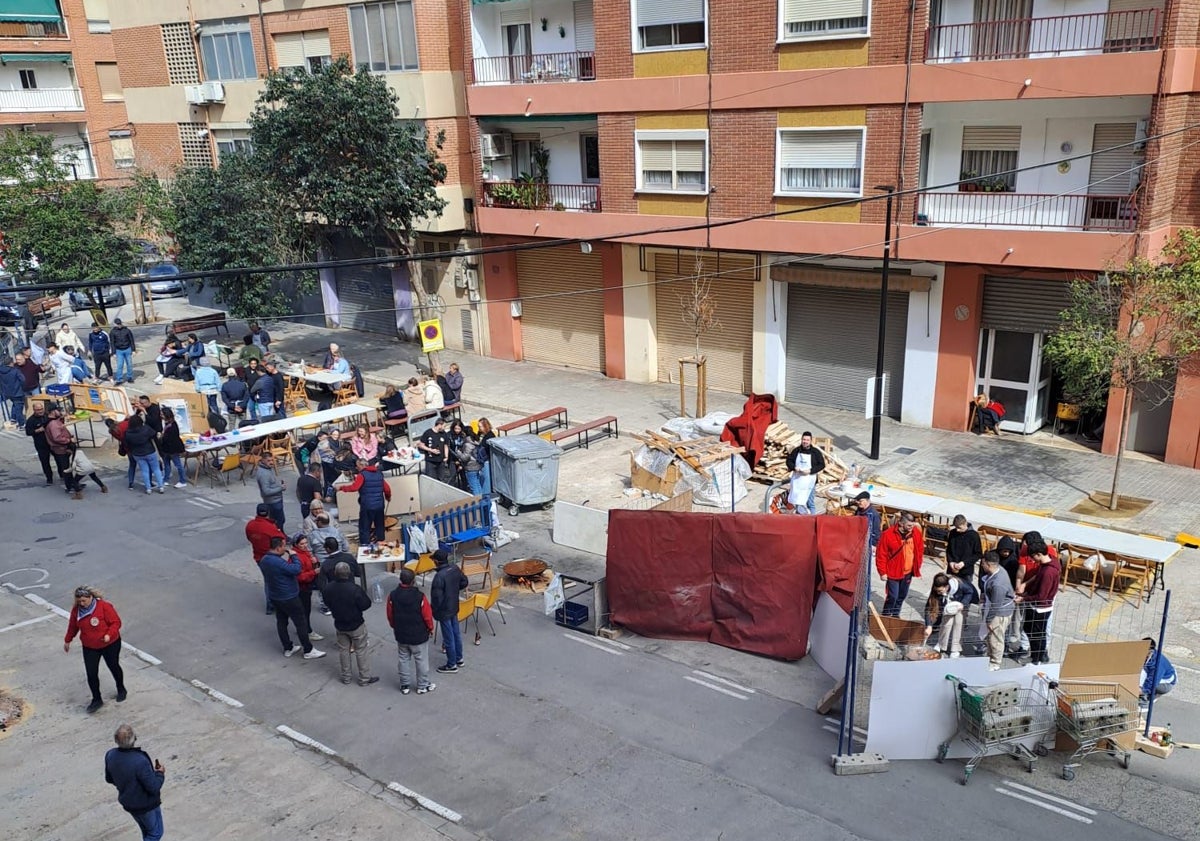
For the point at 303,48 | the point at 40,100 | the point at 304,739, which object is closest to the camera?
the point at 304,739

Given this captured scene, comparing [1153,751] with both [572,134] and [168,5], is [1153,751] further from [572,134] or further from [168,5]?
[168,5]

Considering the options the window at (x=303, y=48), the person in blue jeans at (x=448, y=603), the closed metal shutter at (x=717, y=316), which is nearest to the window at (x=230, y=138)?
the window at (x=303, y=48)

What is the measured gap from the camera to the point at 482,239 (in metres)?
28.1

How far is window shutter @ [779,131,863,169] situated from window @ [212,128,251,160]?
19.4 metres

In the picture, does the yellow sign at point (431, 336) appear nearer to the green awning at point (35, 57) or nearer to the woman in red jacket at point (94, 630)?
the woman in red jacket at point (94, 630)

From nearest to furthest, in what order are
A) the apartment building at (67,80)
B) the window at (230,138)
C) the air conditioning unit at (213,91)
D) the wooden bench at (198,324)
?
the wooden bench at (198,324) < the air conditioning unit at (213,91) < the window at (230,138) < the apartment building at (67,80)

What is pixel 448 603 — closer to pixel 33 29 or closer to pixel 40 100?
pixel 40 100

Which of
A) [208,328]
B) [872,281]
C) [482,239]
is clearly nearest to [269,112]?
[482,239]

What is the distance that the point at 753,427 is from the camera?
61.0 feet

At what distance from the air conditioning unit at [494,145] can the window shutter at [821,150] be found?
8922 mm

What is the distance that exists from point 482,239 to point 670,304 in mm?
6401

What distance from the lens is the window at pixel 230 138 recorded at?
32844 mm

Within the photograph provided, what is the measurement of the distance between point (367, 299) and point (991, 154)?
66.0ft

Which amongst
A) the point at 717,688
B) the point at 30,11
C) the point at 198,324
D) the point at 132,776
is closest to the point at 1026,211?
the point at 717,688
